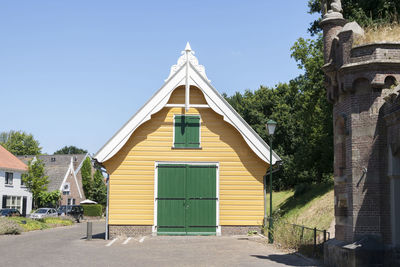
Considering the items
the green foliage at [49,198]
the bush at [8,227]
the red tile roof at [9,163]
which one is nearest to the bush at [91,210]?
the green foliage at [49,198]

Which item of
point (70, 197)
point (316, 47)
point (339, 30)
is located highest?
point (316, 47)

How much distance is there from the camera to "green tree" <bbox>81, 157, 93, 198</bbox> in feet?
212

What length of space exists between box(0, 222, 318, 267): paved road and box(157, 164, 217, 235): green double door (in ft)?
3.12

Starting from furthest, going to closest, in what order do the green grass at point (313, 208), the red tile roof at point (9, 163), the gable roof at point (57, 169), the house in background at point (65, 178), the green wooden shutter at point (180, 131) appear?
the house in background at point (65, 178) < the gable roof at point (57, 169) < the red tile roof at point (9, 163) < the green grass at point (313, 208) < the green wooden shutter at point (180, 131)

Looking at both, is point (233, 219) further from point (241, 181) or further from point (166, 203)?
point (166, 203)

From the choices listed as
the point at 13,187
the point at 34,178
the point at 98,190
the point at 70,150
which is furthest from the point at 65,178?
the point at 70,150

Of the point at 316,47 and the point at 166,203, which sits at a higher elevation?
the point at 316,47

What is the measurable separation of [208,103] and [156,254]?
298 inches

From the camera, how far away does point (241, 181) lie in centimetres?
1952

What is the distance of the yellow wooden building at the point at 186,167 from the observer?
1914cm

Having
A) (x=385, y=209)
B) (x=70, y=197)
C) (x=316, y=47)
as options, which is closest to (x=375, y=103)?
(x=385, y=209)

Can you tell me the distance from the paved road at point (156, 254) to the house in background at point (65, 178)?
42818 mm

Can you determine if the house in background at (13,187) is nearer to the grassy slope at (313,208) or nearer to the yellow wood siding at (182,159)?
the grassy slope at (313,208)

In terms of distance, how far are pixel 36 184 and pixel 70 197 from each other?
14093mm
